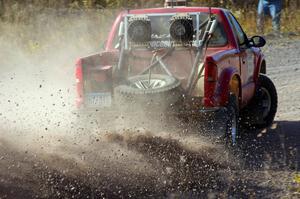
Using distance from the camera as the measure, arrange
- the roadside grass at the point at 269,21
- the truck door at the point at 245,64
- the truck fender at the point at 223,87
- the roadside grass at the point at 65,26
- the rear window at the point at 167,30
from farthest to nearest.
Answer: the roadside grass at the point at 269,21
the roadside grass at the point at 65,26
the truck door at the point at 245,64
the rear window at the point at 167,30
the truck fender at the point at 223,87

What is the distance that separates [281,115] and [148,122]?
3493 millimetres

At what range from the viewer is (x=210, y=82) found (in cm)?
654

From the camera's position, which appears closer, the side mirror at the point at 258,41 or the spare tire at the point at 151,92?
the spare tire at the point at 151,92

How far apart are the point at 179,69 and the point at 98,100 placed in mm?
1001

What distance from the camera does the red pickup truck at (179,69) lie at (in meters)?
6.55

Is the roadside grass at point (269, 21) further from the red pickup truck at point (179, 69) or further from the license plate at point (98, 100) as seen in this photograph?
the license plate at point (98, 100)

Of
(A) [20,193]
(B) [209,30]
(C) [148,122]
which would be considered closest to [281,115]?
(B) [209,30]

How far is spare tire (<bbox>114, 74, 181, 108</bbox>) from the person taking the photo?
20.9 feet

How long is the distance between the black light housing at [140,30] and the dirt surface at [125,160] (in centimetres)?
105

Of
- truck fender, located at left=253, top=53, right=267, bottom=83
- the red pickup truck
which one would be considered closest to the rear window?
the red pickup truck

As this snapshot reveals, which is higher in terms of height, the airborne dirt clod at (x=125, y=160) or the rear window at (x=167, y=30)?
the rear window at (x=167, y=30)

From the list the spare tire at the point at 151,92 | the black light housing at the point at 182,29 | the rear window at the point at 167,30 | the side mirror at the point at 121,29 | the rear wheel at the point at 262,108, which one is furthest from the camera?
the rear wheel at the point at 262,108

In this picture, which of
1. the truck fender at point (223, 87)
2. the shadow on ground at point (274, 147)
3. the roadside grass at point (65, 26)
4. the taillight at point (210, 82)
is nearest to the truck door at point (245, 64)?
the shadow on ground at point (274, 147)

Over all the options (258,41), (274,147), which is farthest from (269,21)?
(274,147)
